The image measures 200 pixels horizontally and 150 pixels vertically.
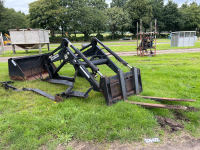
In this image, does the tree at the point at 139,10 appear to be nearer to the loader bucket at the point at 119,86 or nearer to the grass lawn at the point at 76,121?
the loader bucket at the point at 119,86

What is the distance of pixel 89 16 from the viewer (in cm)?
4234

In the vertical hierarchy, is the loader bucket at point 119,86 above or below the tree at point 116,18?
below

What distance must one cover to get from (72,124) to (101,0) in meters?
58.4

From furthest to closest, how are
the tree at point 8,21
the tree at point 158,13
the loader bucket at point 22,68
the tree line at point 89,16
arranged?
1. the tree at point 158,13
2. the tree at point 8,21
3. the tree line at point 89,16
4. the loader bucket at point 22,68

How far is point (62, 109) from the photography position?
361cm

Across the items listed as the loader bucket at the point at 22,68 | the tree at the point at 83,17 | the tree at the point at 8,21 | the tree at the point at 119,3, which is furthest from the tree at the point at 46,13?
the loader bucket at the point at 22,68

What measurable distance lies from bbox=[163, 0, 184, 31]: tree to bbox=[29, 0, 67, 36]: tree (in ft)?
112

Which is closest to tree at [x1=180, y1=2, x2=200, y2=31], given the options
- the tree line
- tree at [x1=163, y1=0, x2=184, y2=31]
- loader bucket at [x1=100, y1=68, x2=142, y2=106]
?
the tree line

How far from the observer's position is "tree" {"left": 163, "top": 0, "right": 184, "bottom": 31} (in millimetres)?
52969

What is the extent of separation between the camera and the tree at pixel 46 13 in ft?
125

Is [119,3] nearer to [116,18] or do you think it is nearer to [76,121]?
[116,18]

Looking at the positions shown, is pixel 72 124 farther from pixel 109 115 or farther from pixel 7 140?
pixel 7 140

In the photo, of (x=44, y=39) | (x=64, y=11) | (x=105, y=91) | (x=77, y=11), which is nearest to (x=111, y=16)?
(x=77, y=11)

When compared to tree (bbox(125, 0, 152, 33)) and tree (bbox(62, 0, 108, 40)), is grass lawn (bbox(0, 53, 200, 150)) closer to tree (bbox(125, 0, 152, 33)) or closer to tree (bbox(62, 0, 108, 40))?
tree (bbox(62, 0, 108, 40))
